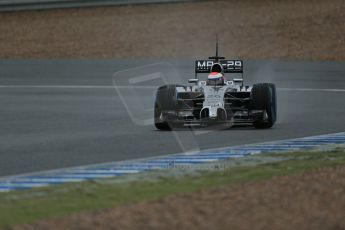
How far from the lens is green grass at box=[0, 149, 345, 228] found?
31.1 ft

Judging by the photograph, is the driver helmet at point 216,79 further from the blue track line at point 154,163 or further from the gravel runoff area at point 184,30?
the gravel runoff area at point 184,30

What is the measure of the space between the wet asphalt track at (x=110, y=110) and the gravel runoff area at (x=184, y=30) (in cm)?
236

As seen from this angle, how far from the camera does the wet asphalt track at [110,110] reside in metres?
14.8

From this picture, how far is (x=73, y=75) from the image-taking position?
106 feet

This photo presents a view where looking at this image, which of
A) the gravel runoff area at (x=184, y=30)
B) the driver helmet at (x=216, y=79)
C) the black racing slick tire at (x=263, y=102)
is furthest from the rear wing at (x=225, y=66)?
the gravel runoff area at (x=184, y=30)

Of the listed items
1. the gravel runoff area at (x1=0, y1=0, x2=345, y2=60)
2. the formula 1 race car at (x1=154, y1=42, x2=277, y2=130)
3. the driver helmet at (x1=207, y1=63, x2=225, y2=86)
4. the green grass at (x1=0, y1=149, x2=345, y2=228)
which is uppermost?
the green grass at (x1=0, y1=149, x2=345, y2=228)

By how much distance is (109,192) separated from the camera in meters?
10.6

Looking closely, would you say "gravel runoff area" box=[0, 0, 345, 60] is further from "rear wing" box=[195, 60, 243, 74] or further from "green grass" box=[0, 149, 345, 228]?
"green grass" box=[0, 149, 345, 228]

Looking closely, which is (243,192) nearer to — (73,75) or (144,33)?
(73,75)

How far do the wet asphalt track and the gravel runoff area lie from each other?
2.36 metres

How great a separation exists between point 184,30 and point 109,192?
31.9m

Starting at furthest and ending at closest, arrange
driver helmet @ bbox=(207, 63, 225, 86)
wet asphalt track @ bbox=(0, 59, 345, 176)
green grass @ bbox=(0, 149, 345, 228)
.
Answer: driver helmet @ bbox=(207, 63, 225, 86) < wet asphalt track @ bbox=(0, 59, 345, 176) < green grass @ bbox=(0, 149, 345, 228)

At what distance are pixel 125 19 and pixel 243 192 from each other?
111 ft

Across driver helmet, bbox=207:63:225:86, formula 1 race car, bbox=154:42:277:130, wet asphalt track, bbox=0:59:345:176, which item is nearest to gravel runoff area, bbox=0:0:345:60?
wet asphalt track, bbox=0:59:345:176
